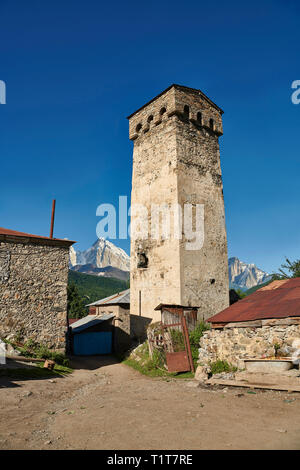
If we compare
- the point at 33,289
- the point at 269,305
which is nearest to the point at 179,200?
the point at 269,305

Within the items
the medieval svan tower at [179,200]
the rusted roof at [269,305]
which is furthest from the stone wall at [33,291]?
the rusted roof at [269,305]

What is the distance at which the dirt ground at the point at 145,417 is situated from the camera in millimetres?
4473

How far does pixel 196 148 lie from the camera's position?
17203mm

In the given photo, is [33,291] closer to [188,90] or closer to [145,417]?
[145,417]

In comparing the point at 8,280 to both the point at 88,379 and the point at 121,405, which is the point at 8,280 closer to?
the point at 88,379

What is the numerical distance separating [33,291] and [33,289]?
0.08m

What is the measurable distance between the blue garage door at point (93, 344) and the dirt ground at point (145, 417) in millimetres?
10721

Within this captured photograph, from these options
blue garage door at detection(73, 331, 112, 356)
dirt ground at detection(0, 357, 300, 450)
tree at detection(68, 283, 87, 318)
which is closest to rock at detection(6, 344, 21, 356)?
dirt ground at detection(0, 357, 300, 450)

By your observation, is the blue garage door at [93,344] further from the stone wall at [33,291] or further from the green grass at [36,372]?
the green grass at [36,372]

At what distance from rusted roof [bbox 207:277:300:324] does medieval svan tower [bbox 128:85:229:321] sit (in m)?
3.56

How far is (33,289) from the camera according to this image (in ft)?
→ 43.4

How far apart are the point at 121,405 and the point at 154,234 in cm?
1040

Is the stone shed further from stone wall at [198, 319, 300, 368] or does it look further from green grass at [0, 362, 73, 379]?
green grass at [0, 362, 73, 379]

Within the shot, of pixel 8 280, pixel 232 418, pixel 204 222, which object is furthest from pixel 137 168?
pixel 232 418
